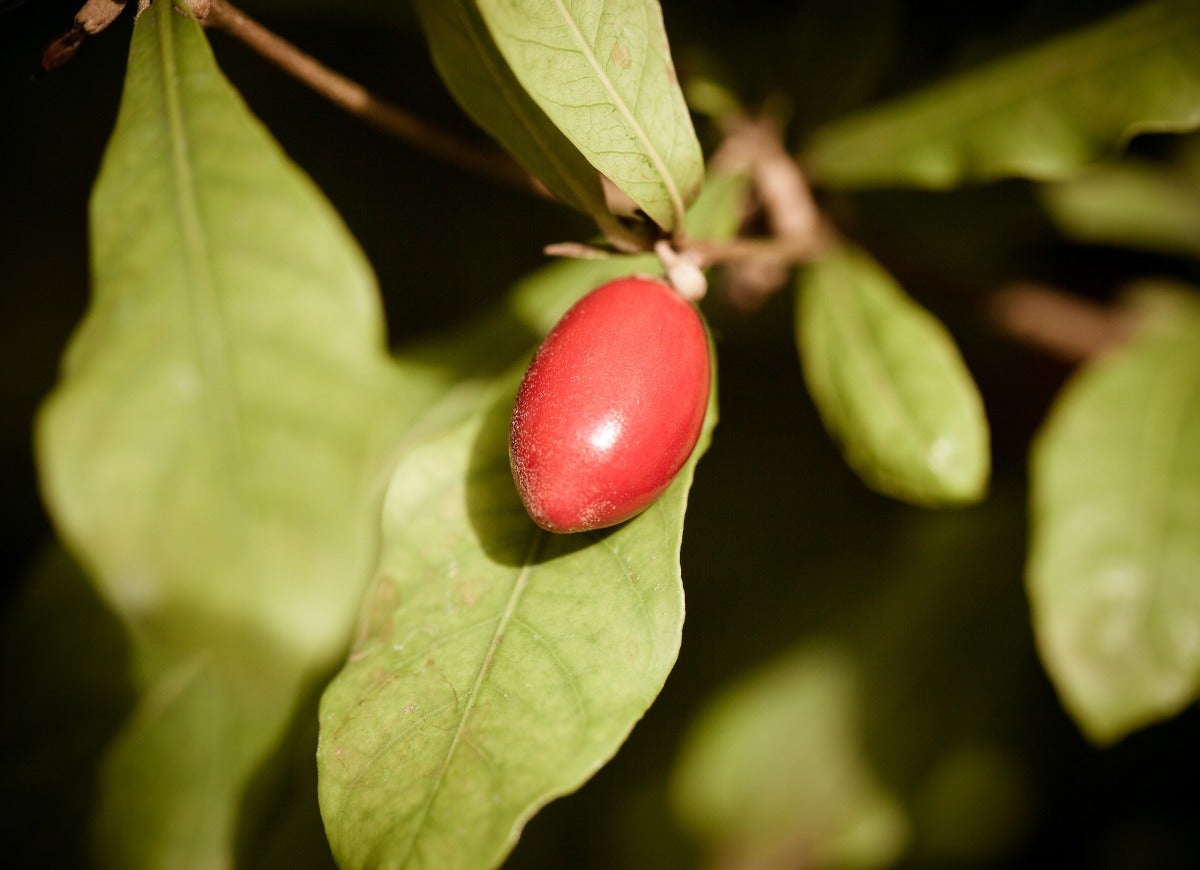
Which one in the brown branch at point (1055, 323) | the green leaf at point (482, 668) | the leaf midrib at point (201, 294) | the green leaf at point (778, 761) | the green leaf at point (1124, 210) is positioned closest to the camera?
the green leaf at point (482, 668)

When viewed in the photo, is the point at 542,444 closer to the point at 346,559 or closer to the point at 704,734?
the point at 346,559

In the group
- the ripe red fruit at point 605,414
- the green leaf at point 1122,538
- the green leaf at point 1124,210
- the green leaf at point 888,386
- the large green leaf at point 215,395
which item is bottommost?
the green leaf at point 1124,210

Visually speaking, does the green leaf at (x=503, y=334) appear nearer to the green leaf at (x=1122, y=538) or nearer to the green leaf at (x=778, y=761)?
the green leaf at (x=1122, y=538)

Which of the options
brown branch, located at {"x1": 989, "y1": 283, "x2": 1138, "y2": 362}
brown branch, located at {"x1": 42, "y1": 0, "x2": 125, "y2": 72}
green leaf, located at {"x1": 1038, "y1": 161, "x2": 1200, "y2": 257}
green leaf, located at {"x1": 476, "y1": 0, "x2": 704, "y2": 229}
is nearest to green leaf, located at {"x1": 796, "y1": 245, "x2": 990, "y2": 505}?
brown branch, located at {"x1": 989, "y1": 283, "x2": 1138, "y2": 362}

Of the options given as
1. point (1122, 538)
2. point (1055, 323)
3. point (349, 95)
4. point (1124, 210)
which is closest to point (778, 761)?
point (1122, 538)

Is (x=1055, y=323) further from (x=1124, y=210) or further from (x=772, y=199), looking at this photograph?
(x=772, y=199)

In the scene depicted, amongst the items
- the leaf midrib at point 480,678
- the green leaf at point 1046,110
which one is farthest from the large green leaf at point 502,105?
the green leaf at point 1046,110
